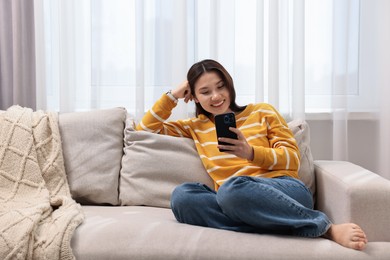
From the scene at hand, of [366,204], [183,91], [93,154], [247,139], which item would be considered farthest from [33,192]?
[366,204]

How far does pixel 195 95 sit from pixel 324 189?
2.10ft

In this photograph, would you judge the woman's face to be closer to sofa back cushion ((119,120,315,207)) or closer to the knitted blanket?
sofa back cushion ((119,120,315,207))

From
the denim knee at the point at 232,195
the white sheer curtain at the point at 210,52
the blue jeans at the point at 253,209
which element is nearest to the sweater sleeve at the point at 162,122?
the white sheer curtain at the point at 210,52

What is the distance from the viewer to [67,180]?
7.52 feet

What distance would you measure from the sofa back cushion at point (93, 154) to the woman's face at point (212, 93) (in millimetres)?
404

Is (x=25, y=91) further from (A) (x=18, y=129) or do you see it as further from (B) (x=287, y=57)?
(B) (x=287, y=57)

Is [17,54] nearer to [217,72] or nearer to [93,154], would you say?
[93,154]

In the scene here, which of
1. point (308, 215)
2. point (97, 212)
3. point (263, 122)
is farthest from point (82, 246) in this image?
point (263, 122)

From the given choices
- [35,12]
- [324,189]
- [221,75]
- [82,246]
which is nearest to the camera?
[82,246]

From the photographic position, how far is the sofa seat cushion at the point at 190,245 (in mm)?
1686

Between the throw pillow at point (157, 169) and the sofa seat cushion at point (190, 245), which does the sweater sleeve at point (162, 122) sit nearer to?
the throw pillow at point (157, 169)

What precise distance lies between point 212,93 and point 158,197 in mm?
469

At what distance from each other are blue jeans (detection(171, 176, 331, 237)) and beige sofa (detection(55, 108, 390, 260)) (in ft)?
0.16

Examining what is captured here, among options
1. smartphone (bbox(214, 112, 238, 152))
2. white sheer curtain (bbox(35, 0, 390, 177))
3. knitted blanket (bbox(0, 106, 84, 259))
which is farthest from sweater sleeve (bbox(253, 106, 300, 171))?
knitted blanket (bbox(0, 106, 84, 259))
